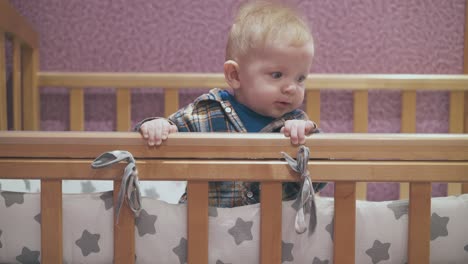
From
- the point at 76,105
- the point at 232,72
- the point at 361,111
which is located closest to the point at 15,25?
the point at 76,105

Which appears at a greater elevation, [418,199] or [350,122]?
[350,122]

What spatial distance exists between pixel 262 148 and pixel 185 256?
7.5 inches

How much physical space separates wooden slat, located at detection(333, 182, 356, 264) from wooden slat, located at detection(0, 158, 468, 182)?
0.06 ft

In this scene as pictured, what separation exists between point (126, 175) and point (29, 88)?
918 mm

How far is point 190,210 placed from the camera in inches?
28.9

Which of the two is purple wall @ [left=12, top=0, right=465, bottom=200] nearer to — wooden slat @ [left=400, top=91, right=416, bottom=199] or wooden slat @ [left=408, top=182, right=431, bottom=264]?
Result: wooden slat @ [left=400, top=91, right=416, bottom=199]

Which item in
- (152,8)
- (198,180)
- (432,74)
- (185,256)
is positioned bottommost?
(185,256)

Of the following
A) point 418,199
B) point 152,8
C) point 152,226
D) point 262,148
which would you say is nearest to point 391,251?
point 418,199

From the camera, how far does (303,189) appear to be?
2.33 feet

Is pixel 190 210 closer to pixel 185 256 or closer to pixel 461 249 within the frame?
pixel 185 256

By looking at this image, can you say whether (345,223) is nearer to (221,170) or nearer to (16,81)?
(221,170)

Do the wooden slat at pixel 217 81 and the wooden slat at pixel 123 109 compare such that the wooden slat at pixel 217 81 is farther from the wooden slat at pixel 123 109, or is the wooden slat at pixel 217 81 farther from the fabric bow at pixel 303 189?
the fabric bow at pixel 303 189

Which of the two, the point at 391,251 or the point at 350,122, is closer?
the point at 391,251

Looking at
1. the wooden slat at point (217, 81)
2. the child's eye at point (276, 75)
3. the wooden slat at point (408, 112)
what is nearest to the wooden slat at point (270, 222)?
the child's eye at point (276, 75)
